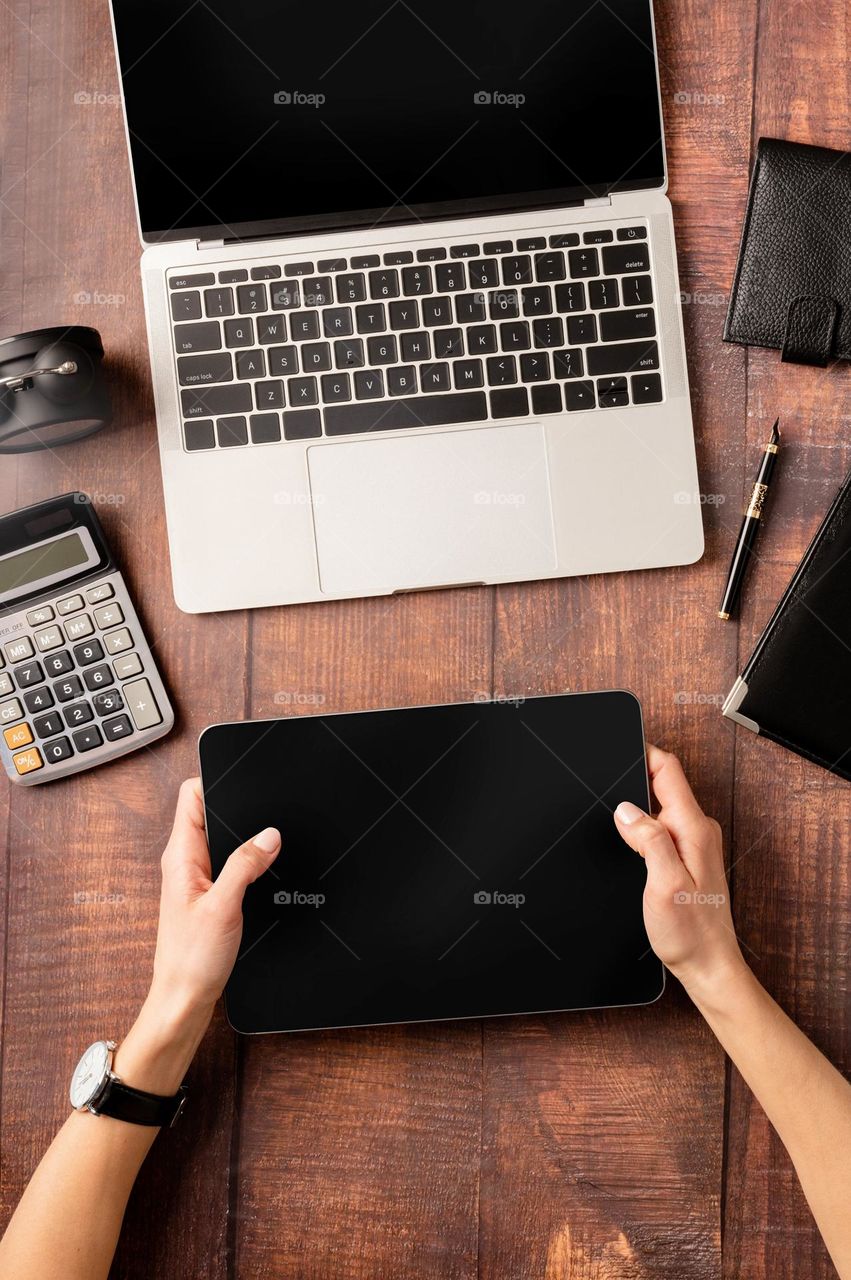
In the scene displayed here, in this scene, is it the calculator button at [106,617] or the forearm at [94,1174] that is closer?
the forearm at [94,1174]

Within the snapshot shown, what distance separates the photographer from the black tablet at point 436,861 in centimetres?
86

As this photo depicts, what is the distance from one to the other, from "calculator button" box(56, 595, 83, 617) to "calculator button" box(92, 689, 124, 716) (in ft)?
0.29

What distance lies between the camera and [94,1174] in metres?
0.83

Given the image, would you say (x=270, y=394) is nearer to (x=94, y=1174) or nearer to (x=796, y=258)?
(x=796, y=258)

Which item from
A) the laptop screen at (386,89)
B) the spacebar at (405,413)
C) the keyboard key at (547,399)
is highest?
the laptop screen at (386,89)

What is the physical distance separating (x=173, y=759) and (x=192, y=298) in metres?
0.45

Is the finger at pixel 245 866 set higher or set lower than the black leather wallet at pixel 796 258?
lower

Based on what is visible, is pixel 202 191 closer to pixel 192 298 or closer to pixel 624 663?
pixel 192 298

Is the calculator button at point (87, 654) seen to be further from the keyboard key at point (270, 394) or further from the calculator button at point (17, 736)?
the keyboard key at point (270, 394)

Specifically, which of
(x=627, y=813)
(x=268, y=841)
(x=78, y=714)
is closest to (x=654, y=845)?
(x=627, y=813)

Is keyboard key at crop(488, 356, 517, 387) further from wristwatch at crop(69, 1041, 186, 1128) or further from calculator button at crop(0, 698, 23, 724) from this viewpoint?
wristwatch at crop(69, 1041, 186, 1128)

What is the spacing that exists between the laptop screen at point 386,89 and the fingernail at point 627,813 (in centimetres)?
58

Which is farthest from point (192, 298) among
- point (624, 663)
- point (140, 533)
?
point (624, 663)

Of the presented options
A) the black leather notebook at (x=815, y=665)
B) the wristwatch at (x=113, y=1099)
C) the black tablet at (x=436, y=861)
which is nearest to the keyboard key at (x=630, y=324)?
the black leather notebook at (x=815, y=665)
